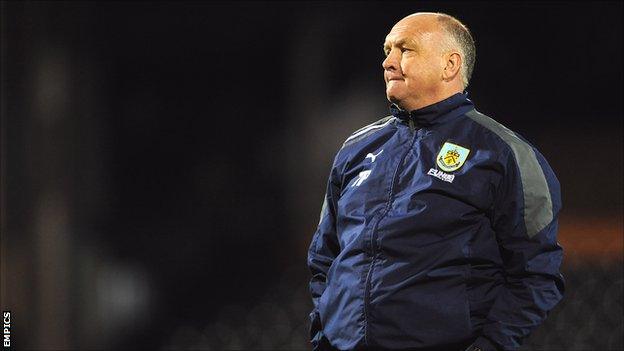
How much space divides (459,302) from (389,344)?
6.8 inches

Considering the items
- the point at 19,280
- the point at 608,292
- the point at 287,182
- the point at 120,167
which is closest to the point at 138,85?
the point at 120,167

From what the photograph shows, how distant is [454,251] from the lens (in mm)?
1912

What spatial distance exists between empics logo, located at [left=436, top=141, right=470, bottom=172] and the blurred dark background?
52.5 inches

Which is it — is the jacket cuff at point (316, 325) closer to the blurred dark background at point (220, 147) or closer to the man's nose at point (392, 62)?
the man's nose at point (392, 62)

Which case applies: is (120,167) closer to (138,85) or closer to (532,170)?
(138,85)

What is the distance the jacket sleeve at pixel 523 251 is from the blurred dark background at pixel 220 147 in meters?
1.29

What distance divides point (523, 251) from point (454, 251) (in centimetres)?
15

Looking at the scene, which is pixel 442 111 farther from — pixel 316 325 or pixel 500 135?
pixel 316 325

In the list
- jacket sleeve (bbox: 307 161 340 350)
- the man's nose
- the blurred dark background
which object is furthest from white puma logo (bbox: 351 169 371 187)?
the blurred dark background

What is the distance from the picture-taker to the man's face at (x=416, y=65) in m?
2.05

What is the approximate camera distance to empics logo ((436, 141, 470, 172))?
1.96 m

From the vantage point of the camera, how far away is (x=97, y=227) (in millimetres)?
3500

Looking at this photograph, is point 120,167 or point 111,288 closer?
point 111,288

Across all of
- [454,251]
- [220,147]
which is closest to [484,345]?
[454,251]
